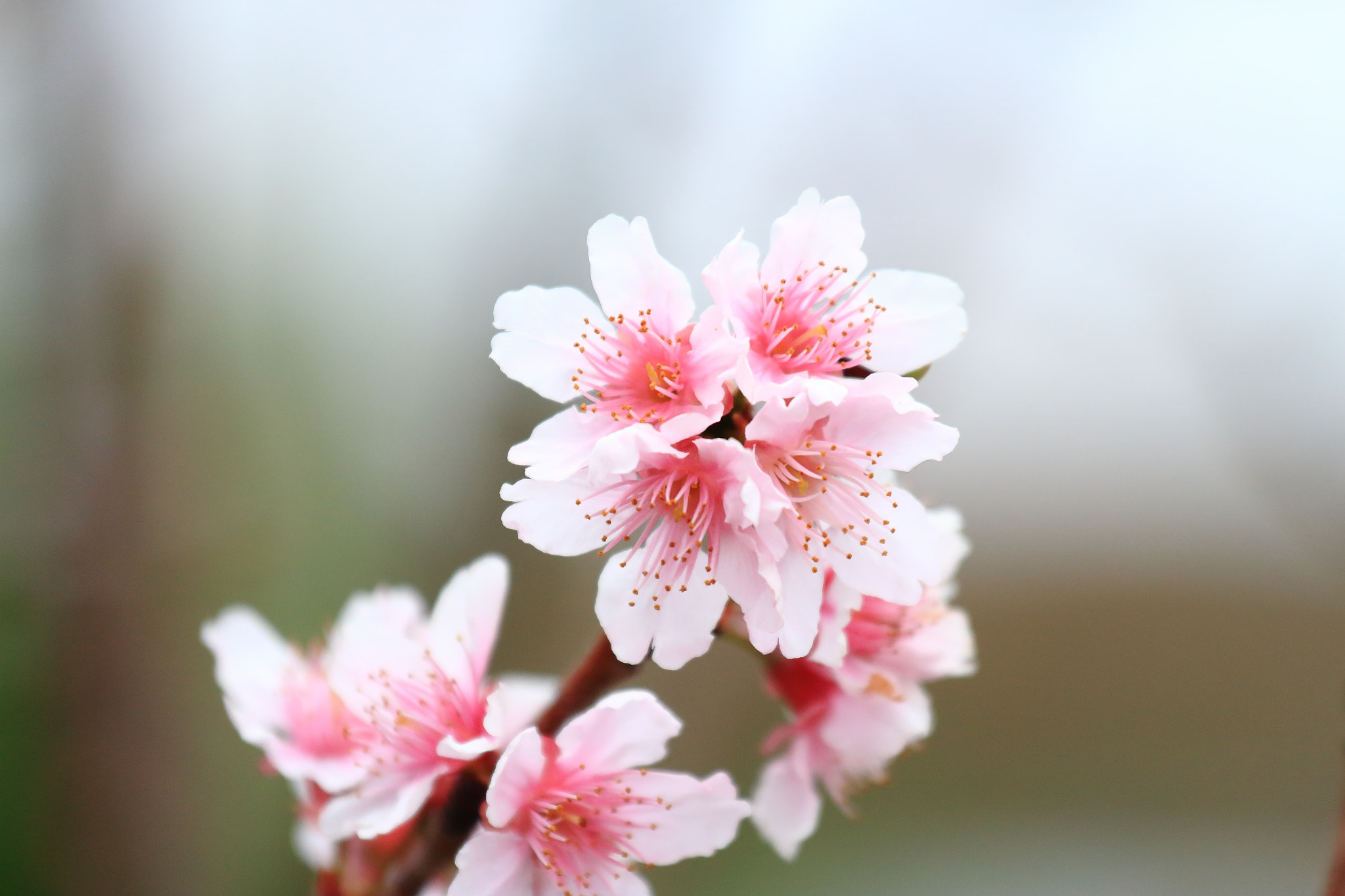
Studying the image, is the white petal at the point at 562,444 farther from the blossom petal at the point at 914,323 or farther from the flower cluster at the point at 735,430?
the blossom petal at the point at 914,323

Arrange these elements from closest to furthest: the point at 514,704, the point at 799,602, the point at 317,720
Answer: the point at 799,602
the point at 317,720
the point at 514,704

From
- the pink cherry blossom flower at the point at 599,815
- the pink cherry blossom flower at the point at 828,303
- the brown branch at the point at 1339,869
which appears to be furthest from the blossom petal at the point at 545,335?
the brown branch at the point at 1339,869

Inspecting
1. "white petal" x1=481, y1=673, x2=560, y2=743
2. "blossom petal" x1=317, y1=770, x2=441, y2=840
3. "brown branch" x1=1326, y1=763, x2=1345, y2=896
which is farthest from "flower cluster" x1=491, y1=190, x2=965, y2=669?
"brown branch" x1=1326, y1=763, x2=1345, y2=896

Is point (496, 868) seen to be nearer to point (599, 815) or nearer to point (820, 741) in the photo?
Answer: point (599, 815)

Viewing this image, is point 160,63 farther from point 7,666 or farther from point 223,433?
point 7,666

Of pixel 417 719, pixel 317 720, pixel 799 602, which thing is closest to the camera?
pixel 799 602

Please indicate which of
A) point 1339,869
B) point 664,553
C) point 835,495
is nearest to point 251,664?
point 664,553

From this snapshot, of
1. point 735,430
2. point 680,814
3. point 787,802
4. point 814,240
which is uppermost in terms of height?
point 814,240

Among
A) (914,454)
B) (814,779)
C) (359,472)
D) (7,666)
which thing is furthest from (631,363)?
(359,472)
